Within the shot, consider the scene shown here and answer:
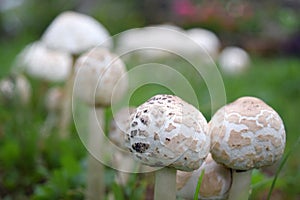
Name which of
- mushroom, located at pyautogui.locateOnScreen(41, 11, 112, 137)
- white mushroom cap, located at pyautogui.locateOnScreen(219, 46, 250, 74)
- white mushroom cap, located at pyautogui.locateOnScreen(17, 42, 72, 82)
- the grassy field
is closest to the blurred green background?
the grassy field

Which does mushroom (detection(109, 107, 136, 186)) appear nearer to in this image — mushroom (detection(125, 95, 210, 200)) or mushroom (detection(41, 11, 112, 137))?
mushroom (detection(125, 95, 210, 200))

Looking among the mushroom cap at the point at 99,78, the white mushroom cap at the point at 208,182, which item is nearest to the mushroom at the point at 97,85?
the mushroom cap at the point at 99,78

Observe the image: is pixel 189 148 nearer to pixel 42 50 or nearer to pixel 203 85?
pixel 42 50

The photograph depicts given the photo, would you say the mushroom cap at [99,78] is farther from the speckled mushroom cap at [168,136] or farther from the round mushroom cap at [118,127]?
the speckled mushroom cap at [168,136]

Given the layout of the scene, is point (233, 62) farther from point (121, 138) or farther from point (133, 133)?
point (133, 133)

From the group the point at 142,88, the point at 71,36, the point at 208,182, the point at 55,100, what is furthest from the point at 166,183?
the point at 142,88

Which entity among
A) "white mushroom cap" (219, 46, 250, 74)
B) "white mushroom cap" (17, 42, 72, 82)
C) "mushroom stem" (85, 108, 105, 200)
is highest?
"mushroom stem" (85, 108, 105, 200)
